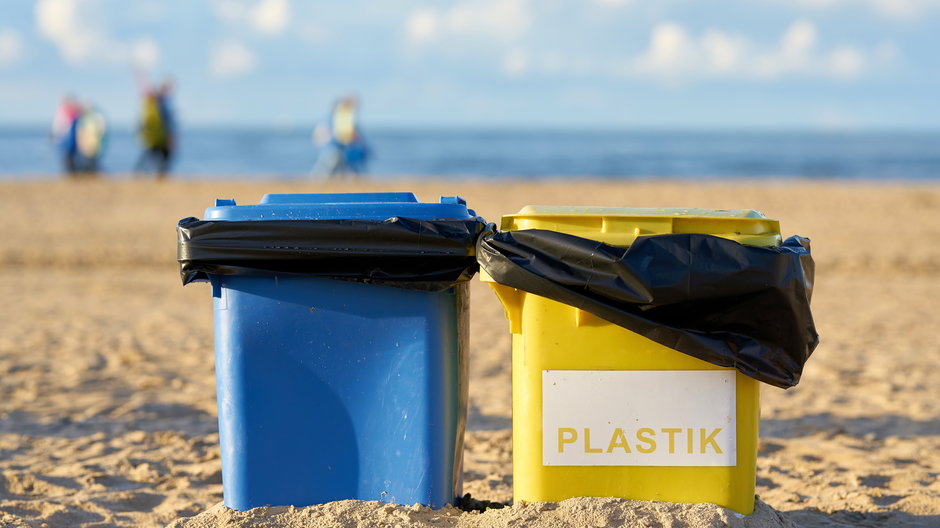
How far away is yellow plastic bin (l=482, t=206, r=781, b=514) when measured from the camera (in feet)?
9.08

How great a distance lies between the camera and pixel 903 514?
339 centimetres

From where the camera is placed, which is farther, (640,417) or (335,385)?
(335,385)

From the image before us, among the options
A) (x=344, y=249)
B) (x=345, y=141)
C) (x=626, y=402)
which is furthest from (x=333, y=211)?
(x=345, y=141)

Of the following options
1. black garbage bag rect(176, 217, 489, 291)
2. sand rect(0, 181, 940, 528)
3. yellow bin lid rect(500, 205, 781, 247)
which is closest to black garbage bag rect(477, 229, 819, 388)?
yellow bin lid rect(500, 205, 781, 247)

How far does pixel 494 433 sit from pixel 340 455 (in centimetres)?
179

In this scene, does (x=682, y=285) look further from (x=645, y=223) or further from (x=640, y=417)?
(x=640, y=417)

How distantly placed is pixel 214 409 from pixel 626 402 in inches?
115

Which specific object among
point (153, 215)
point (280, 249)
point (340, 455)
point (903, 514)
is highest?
point (153, 215)

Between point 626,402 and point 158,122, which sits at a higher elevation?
point 158,122

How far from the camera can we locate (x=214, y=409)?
5.04m

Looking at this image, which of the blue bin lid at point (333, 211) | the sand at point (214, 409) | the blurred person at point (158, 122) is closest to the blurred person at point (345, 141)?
the blurred person at point (158, 122)

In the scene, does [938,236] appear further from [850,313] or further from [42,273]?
[42,273]

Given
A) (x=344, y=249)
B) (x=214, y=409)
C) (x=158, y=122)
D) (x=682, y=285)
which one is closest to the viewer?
(x=682, y=285)

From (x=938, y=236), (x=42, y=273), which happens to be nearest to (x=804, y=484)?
(x=42, y=273)
